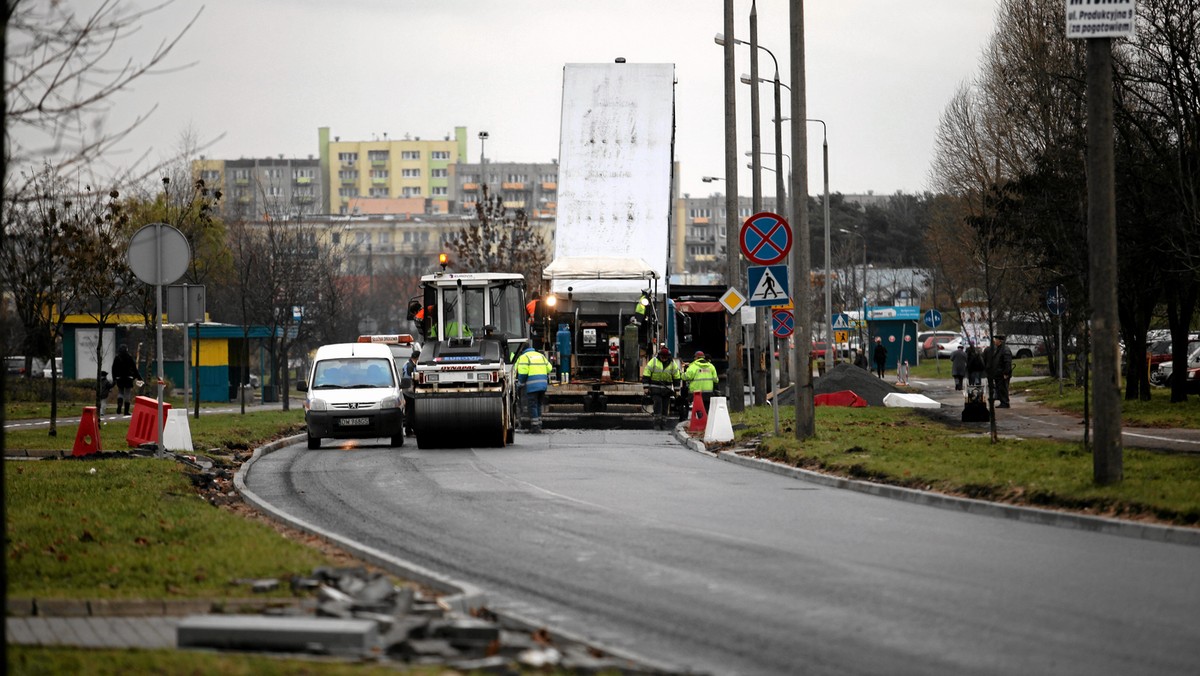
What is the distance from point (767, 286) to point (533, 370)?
7.69 metres

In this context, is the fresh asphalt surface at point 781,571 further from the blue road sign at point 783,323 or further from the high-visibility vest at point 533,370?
the blue road sign at point 783,323

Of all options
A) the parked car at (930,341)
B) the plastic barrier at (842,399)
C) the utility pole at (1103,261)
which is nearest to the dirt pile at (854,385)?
the plastic barrier at (842,399)

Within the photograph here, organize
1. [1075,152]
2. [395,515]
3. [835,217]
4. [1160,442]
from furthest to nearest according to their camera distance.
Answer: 1. [835,217]
2. [1075,152]
3. [1160,442]
4. [395,515]

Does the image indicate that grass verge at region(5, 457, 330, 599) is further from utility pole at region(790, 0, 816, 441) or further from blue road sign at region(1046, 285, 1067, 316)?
blue road sign at region(1046, 285, 1067, 316)

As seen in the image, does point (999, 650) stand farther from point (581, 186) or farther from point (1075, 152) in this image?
point (581, 186)

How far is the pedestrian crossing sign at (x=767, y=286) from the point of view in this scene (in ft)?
80.0

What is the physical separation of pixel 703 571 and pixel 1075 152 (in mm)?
21890

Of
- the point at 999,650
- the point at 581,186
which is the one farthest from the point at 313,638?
the point at 581,186

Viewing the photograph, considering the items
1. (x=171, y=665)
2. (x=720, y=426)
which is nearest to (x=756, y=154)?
(x=720, y=426)

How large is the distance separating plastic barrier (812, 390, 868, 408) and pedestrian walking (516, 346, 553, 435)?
986cm

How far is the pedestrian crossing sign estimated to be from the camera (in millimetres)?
24375

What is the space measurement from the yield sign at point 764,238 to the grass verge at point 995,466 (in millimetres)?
2909

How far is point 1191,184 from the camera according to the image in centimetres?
2700

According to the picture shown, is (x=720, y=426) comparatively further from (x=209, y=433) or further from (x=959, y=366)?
(x=959, y=366)
